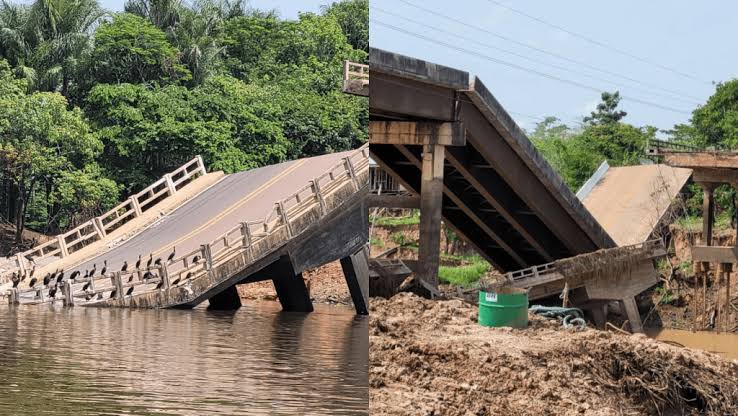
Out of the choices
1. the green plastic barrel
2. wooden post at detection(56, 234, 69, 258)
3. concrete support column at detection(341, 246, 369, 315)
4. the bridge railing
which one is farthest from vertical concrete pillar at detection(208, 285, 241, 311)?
the green plastic barrel

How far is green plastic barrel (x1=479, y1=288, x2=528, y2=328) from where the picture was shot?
23.9 ft

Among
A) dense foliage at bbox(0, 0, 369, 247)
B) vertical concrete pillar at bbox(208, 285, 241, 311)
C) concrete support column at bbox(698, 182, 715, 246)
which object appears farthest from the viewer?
dense foliage at bbox(0, 0, 369, 247)

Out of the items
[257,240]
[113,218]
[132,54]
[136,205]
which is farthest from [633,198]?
[113,218]

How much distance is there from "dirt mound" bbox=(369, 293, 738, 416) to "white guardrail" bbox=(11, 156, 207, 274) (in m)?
10.0

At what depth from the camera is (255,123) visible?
1786 cm

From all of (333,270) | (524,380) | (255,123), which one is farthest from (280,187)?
(524,380)

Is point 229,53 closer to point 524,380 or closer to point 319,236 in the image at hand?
point 319,236

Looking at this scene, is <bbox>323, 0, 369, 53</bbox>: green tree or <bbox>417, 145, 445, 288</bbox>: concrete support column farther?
<bbox>323, 0, 369, 53</bbox>: green tree

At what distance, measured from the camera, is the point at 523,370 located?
664cm

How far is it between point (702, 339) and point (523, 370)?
107 inches

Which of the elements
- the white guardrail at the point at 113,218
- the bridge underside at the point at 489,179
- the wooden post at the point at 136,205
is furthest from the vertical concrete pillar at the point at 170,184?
the bridge underside at the point at 489,179

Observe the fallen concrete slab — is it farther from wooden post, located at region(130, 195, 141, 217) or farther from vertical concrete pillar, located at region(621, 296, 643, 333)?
wooden post, located at region(130, 195, 141, 217)

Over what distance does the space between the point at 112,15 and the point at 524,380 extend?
12.5 meters

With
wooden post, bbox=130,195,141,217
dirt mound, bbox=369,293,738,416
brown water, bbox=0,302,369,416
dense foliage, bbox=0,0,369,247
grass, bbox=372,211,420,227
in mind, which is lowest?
brown water, bbox=0,302,369,416
